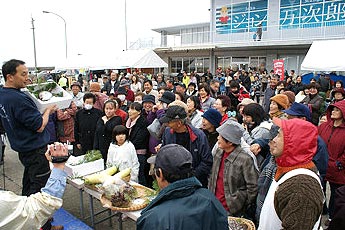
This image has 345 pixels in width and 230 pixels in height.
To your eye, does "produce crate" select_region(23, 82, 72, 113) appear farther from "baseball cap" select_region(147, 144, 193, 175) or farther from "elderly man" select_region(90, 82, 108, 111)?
"elderly man" select_region(90, 82, 108, 111)

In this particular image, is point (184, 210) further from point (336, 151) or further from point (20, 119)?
point (336, 151)

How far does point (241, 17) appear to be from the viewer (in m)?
23.3

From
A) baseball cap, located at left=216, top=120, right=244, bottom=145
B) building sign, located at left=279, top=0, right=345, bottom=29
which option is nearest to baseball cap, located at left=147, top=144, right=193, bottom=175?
baseball cap, located at left=216, top=120, right=244, bottom=145

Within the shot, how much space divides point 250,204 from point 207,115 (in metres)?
1.42

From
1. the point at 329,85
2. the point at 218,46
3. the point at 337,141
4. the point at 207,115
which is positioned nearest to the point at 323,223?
the point at 337,141

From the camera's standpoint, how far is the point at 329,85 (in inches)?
451

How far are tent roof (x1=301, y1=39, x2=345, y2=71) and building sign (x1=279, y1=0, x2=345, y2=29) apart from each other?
10.0 metres

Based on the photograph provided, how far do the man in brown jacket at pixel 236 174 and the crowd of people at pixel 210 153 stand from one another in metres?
0.01

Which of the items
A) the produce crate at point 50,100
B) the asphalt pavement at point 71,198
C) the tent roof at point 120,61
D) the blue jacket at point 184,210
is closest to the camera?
the blue jacket at point 184,210

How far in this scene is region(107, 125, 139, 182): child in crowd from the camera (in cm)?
404

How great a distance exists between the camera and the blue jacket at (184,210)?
5.32 feet

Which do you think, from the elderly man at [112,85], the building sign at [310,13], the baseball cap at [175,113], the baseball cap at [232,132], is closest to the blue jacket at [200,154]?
the baseball cap at [175,113]

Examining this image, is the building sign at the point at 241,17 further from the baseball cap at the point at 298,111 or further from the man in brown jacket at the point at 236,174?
the man in brown jacket at the point at 236,174

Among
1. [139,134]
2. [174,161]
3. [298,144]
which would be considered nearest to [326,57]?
[139,134]
